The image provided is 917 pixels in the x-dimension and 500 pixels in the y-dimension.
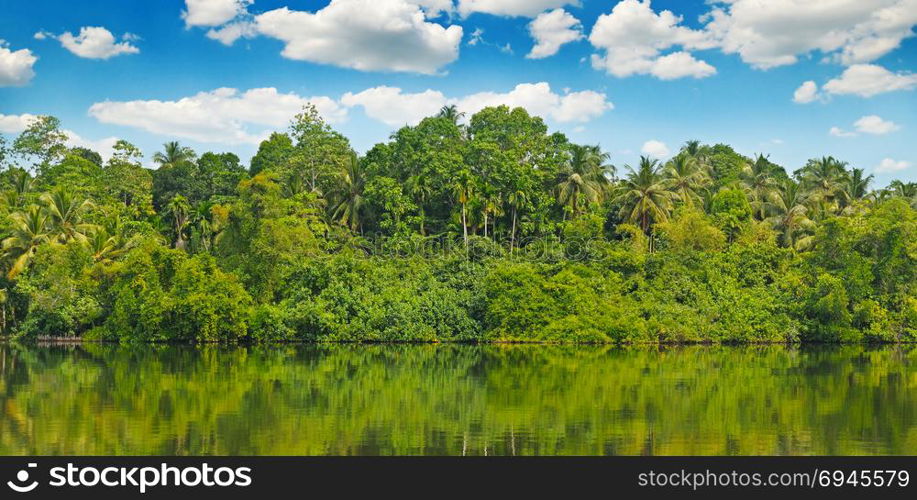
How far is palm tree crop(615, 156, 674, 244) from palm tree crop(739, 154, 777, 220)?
5644 millimetres

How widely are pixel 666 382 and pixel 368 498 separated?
46.1 ft

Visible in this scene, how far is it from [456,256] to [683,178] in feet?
57.9

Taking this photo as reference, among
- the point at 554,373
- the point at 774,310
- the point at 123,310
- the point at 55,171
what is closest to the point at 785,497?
the point at 554,373

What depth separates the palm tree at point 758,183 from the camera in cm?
5231

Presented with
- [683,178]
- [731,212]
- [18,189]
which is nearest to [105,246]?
[18,189]

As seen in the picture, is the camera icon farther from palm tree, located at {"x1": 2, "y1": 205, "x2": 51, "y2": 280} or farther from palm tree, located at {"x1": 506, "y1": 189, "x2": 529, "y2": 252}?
palm tree, located at {"x1": 506, "y1": 189, "x2": 529, "y2": 252}

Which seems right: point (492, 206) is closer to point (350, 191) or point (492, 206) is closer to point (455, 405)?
point (350, 191)

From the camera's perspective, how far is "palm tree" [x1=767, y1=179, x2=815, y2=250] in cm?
4862

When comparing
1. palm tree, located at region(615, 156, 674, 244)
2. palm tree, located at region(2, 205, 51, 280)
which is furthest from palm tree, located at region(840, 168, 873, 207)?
palm tree, located at region(2, 205, 51, 280)

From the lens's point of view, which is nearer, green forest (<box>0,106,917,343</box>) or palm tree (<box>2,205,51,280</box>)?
green forest (<box>0,106,917,343</box>)

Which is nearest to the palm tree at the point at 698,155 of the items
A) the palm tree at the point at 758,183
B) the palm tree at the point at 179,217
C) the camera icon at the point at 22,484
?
the palm tree at the point at 758,183

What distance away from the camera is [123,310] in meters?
38.4

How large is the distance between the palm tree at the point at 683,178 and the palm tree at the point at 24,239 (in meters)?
33.2

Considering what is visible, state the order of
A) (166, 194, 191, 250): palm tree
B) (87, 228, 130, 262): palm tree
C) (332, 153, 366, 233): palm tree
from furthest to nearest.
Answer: (332, 153, 366, 233): palm tree → (166, 194, 191, 250): palm tree → (87, 228, 130, 262): palm tree
